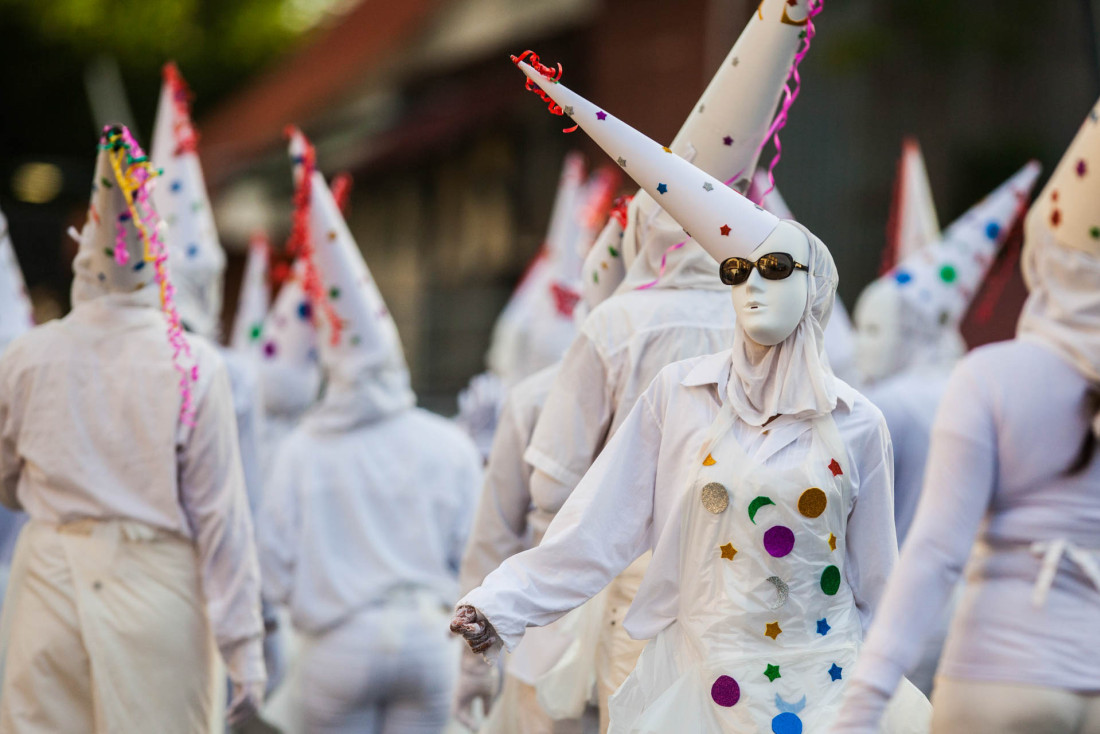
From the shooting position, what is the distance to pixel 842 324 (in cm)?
815

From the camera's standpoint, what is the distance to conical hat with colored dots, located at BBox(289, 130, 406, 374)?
6465 mm

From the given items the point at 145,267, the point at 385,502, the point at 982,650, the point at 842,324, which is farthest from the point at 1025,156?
the point at 982,650

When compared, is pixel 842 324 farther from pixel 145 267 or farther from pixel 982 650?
pixel 982 650

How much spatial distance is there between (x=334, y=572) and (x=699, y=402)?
2820mm

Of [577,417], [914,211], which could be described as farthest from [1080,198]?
[914,211]

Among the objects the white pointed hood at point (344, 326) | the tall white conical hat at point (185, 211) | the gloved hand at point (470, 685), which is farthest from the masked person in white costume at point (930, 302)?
the tall white conical hat at point (185, 211)

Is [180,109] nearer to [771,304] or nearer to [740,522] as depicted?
[771,304]

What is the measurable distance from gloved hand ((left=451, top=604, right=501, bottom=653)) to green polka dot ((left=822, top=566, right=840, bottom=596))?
2.68 feet

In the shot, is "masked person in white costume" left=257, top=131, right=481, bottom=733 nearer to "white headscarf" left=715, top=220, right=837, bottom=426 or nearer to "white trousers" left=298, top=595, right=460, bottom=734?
"white trousers" left=298, top=595, right=460, bottom=734

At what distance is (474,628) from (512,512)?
173 centimetres

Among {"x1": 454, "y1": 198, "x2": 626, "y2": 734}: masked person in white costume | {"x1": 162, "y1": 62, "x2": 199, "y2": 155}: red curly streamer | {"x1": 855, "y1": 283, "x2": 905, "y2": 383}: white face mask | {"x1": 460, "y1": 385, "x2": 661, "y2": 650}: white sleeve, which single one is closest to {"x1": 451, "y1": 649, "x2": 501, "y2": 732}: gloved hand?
{"x1": 454, "y1": 198, "x2": 626, "y2": 734}: masked person in white costume

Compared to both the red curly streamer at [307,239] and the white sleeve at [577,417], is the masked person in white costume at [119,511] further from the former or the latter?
the red curly streamer at [307,239]

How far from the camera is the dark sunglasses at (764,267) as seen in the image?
3592 mm

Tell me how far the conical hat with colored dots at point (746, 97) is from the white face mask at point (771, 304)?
967mm
